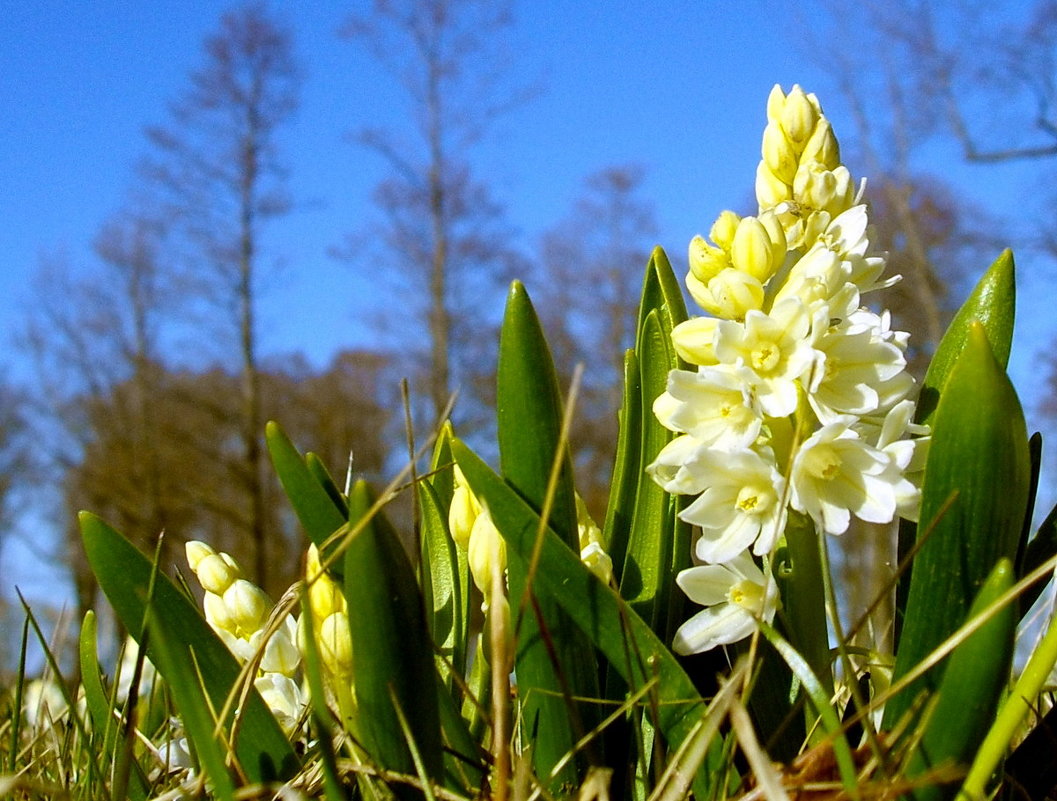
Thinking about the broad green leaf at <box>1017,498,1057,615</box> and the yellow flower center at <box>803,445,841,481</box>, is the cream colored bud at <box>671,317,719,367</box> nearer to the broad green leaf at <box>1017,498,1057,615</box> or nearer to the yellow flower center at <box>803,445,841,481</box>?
the yellow flower center at <box>803,445,841,481</box>

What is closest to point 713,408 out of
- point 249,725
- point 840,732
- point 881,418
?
point 881,418

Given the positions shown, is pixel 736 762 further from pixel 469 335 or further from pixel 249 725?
pixel 469 335

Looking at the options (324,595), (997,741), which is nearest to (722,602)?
(997,741)

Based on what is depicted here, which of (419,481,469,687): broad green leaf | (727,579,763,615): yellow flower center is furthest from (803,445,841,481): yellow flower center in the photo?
(419,481,469,687): broad green leaf

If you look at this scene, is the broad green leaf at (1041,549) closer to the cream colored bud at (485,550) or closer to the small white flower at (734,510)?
the small white flower at (734,510)

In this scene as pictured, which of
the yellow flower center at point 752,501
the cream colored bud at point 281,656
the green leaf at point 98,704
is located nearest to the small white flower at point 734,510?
the yellow flower center at point 752,501
